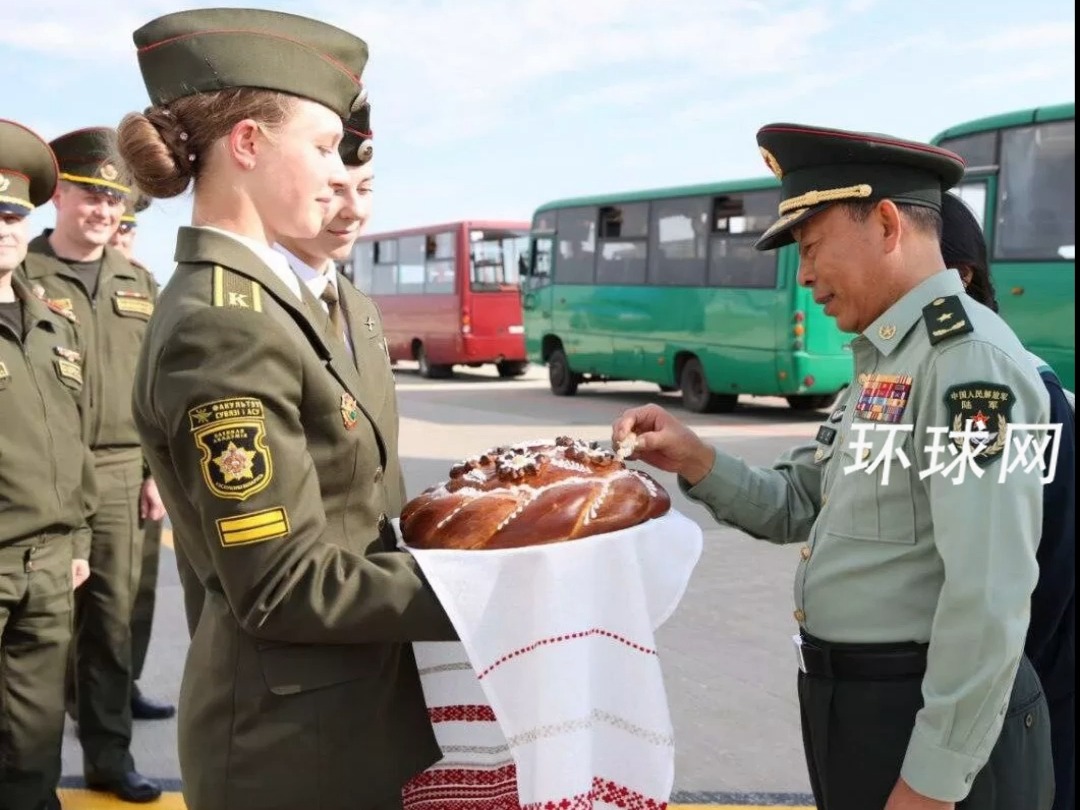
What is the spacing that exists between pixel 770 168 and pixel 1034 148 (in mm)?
9390

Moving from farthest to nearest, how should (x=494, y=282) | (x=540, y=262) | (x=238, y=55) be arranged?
1. (x=494, y=282)
2. (x=540, y=262)
3. (x=238, y=55)

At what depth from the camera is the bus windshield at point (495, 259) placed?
70.7 feet

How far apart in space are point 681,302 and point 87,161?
12092 mm

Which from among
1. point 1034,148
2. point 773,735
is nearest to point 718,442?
point 1034,148

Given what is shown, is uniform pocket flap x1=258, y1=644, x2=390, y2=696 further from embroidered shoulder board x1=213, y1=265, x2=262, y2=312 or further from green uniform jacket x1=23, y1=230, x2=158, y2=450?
green uniform jacket x1=23, y1=230, x2=158, y2=450

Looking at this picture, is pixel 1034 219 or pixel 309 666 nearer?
pixel 309 666

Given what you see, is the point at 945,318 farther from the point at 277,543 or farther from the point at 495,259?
the point at 495,259

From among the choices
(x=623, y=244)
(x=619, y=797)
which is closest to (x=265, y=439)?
(x=619, y=797)

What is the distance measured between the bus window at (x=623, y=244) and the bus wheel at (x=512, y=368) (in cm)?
605

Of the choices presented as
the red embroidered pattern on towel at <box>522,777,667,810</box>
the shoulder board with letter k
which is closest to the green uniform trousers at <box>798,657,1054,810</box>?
the red embroidered pattern on towel at <box>522,777,667,810</box>

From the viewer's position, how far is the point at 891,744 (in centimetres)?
206

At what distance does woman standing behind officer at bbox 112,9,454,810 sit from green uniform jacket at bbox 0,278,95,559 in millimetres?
1704

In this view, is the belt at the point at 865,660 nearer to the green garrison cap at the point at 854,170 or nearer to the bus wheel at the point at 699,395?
the green garrison cap at the point at 854,170

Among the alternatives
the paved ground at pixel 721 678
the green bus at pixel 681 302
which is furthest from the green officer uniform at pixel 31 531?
the green bus at pixel 681 302
